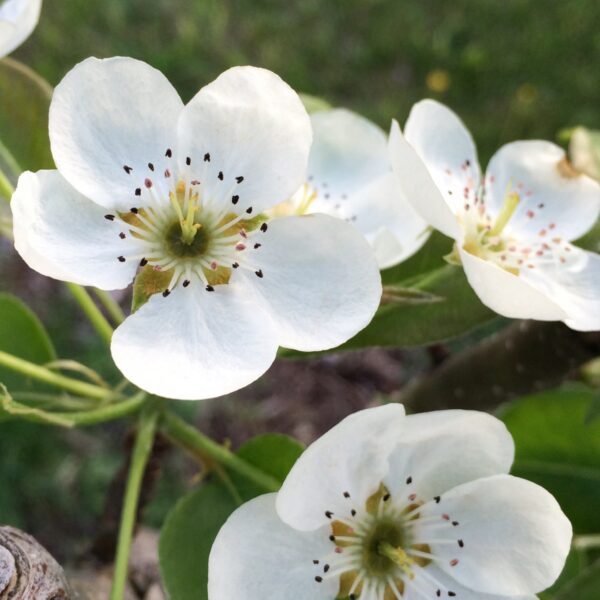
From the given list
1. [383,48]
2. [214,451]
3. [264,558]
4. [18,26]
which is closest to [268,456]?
[214,451]

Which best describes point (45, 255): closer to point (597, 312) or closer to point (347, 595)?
point (347, 595)

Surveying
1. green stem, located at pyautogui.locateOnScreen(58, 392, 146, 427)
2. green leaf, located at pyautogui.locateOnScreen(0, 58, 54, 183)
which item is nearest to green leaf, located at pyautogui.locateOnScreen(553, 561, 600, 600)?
green stem, located at pyautogui.locateOnScreen(58, 392, 146, 427)

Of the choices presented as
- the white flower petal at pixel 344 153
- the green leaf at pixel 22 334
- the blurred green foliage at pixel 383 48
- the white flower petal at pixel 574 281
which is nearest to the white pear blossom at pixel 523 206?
the white flower petal at pixel 574 281

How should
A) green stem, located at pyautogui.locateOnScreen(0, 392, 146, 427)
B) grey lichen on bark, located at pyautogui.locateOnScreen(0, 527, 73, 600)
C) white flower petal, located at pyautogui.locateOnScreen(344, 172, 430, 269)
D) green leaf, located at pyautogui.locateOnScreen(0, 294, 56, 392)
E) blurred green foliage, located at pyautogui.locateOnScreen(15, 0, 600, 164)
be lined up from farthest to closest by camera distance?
blurred green foliage, located at pyautogui.locateOnScreen(15, 0, 600, 164) < green leaf, located at pyautogui.locateOnScreen(0, 294, 56, 392) < white flower petal, located at pyautogui.locateOnScreen(344, 172, 430, 269) < green stem, located at pyautogui.locateOnScreen(0, 392, 146, 427) < grey lichen on bark, located at pyautogui.locateOnScreen(0, 527, 73, 600)

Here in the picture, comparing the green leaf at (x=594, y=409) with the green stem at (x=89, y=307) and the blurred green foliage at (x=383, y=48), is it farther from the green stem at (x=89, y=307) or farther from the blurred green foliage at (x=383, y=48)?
the blurred green foliage at (x=383, y=48)

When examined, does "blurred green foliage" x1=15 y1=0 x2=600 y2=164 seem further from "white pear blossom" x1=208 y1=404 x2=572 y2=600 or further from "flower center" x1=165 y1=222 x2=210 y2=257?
"white pear blossom" x1=208 y1=404 x2=572 y2=600

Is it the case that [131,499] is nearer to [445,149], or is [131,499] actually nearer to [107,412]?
[107,412]

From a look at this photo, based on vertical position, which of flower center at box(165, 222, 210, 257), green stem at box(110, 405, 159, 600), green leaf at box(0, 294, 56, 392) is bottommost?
green stem at box(110, 405, 159, 600)
